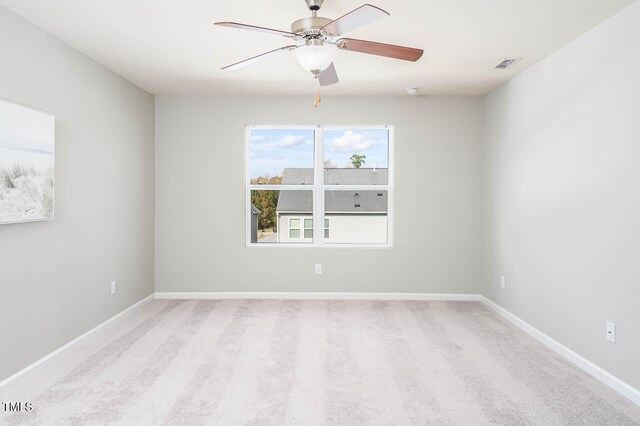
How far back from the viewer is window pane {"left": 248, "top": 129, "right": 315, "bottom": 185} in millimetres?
5117

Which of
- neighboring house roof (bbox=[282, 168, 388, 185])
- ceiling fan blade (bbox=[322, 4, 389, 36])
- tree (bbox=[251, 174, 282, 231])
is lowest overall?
tree (bbox=[251, 174, 282, 231])

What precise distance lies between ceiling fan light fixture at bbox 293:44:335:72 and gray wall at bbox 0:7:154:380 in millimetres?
1833

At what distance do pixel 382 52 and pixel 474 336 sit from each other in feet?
8.25

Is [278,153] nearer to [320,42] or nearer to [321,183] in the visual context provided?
[321,183]

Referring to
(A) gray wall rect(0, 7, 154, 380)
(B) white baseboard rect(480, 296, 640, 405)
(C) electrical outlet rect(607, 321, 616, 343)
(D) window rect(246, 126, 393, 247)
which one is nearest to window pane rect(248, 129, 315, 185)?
(D) window rect(246, 126, 393, 247)

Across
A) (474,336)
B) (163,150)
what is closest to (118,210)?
(163,150)

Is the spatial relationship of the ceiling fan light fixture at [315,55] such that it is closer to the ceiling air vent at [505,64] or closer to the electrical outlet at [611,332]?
the ceiling air vent at [505,64]

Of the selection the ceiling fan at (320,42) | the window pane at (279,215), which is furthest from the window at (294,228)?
the ceiling fan at (320,42)

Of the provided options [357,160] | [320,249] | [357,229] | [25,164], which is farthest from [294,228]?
[25,164]

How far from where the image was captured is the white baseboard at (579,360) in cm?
258

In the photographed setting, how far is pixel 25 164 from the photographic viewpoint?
2752mm

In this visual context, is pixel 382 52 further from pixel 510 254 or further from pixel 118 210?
pixel 118 210

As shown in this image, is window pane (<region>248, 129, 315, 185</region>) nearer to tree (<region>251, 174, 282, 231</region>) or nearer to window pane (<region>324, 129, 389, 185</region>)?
tree (<region>251, 174, 282, 231</region>)

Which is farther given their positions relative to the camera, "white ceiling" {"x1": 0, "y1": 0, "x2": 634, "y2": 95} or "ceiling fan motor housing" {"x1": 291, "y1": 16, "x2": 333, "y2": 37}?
"white ceiling" {"x1": 0, "y1": 0, "x2": 634, "y2": 95}
